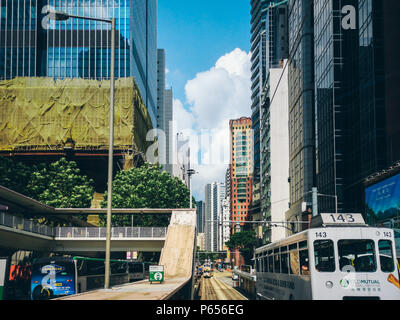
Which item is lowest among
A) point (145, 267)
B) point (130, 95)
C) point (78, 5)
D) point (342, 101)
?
point (145, 267)

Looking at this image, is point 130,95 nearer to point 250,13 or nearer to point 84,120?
point 84,120

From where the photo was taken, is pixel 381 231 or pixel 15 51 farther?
pixel 15 51

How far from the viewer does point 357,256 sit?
1653cm

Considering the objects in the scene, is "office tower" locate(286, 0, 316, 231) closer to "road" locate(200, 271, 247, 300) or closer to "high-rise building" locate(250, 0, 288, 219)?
"road" locate(200, 271, 247, 300)

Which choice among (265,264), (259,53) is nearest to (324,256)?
(265,264)

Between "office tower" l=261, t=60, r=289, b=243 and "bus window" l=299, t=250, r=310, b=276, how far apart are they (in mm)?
92703

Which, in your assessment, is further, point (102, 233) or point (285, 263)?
point (102, 233)

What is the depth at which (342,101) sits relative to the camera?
6912 cm

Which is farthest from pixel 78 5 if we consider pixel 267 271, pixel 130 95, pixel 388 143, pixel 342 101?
pixel 267 271

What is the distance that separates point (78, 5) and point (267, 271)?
4271 inches

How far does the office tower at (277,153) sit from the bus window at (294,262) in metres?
91.0

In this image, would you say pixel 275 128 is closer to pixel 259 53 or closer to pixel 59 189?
pixel 259 53

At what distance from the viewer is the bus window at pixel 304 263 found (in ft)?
55.9

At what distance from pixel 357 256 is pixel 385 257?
2.88 feet
